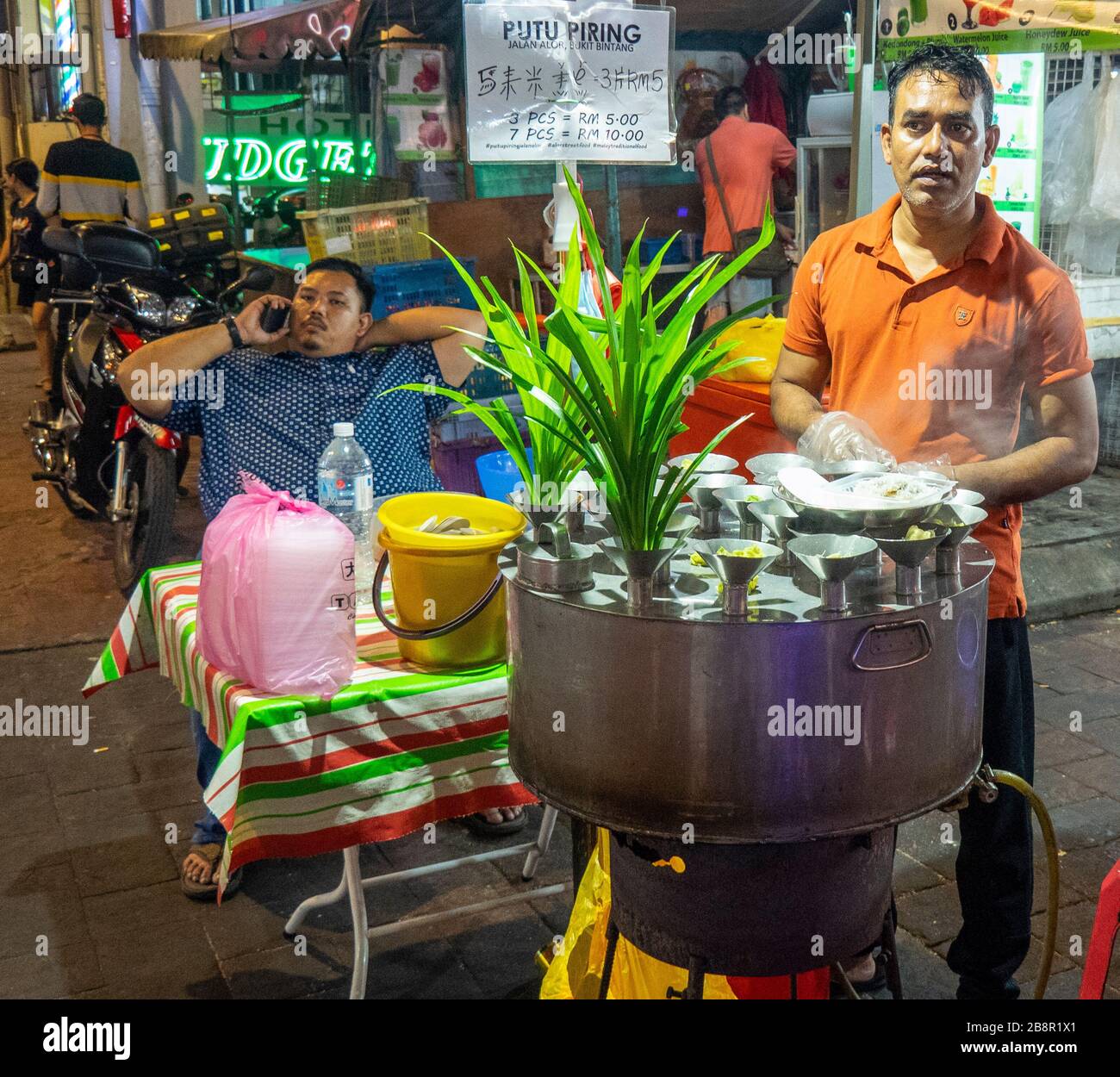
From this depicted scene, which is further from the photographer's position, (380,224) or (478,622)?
(380,224)

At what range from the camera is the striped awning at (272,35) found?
395 inches

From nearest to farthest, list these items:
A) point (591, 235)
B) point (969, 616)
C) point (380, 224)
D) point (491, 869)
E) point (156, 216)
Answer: point (969, 616) → point (591, 235) → point (491, 869) → point (380, 224) → point (156, 216)

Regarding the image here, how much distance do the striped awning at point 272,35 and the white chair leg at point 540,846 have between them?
7769mm

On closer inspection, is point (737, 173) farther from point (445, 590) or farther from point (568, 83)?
point (445, 590)

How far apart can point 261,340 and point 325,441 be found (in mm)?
358

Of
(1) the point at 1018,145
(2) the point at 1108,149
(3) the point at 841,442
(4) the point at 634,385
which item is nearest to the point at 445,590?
(4) the point at 634,385

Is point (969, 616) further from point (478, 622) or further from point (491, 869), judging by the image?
point (491, 869)

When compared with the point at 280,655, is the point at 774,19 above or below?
above

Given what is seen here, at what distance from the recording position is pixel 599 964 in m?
2.66

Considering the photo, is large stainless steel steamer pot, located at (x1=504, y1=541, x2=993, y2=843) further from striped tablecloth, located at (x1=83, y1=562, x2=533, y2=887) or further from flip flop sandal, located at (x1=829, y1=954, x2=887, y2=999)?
flip flop sandal, located at (x1=829, y1=954, x2=887, y2=999)

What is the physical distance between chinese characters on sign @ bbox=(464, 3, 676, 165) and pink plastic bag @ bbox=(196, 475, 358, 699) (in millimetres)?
1917

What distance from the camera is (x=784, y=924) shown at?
2080mm

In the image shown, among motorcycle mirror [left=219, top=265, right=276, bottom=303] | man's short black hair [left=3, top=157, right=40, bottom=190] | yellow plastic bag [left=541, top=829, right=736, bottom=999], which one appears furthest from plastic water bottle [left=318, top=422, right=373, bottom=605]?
man's short black hair [left=3, top=157, right=40, bottom=190]

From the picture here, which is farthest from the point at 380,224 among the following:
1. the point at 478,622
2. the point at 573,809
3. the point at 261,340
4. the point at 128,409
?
the point at 573,809
